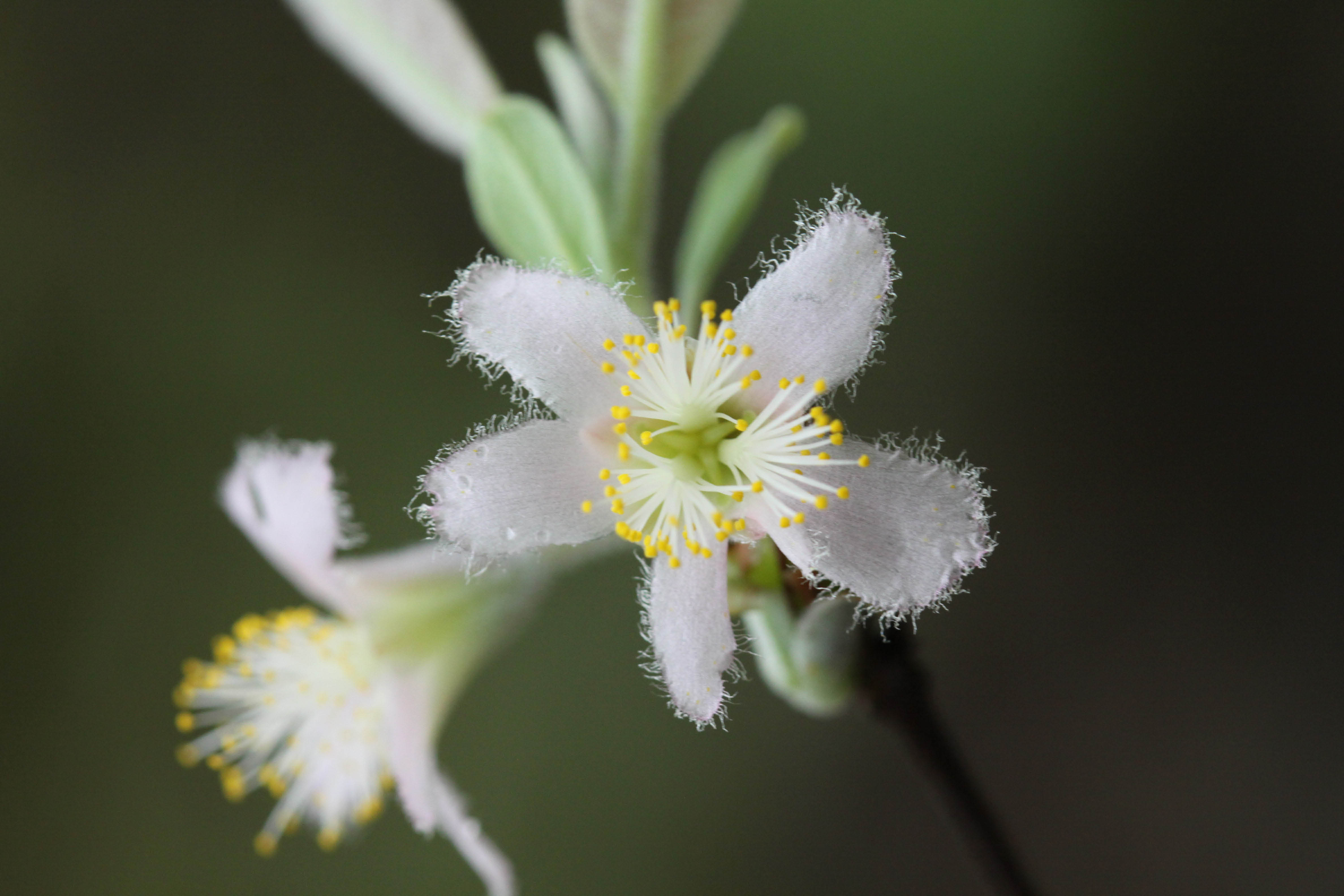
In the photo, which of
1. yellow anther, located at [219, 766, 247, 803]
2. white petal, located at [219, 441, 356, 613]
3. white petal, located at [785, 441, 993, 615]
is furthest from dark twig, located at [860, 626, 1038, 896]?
yellow anther, located at [219, 766, 247, 803]

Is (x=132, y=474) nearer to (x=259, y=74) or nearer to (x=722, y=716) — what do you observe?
(x=259, y=74)

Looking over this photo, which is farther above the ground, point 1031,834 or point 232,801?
point 232,801

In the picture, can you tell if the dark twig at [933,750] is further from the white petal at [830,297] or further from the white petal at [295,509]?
the white petal at [295,509]

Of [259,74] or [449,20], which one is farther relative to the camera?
[259,74]

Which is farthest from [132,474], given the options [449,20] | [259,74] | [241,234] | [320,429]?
[449,20]

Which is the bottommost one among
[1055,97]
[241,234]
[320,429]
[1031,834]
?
[1031,834]

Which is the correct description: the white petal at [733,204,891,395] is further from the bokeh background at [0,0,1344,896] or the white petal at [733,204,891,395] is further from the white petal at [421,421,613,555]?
the bokeh background at [0,0,1344,896]
